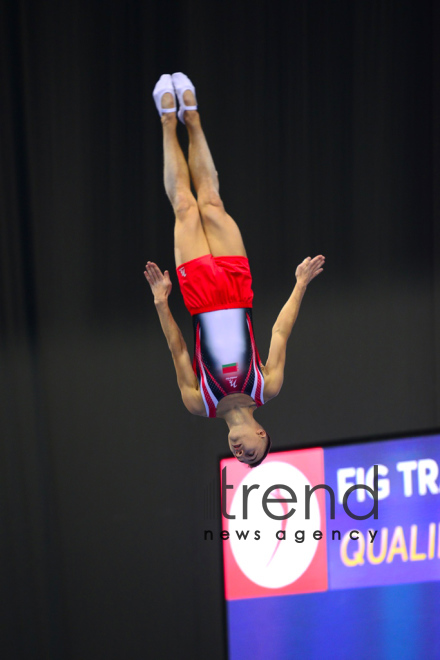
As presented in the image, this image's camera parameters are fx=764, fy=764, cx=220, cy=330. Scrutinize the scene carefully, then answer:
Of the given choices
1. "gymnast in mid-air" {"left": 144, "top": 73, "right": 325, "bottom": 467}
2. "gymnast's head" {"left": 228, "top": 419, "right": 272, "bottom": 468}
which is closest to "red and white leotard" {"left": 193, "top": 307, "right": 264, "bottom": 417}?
"gymnast in mid-air" {"left": 144, "top": 73, "right": 325, "bottom": 467}

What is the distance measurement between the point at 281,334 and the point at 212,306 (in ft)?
1.22

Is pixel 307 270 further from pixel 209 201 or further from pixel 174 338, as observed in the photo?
pixel 174 338

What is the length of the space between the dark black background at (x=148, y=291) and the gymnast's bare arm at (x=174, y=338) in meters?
1.63

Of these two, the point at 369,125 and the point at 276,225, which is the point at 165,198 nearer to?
the point at 276,225

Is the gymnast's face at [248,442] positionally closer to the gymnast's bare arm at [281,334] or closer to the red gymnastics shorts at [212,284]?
the gymnast's bare arm at [281,334]

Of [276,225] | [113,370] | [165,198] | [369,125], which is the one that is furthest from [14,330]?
[369,125]

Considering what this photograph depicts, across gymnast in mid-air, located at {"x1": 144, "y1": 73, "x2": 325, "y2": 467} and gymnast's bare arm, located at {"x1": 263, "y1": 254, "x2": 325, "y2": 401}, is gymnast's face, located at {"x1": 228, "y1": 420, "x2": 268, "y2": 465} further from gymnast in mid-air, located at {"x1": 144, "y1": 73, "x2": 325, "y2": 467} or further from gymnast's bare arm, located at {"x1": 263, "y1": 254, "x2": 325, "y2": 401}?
gymnast's bare arm, located at {"x1": 263, "y1": 254, "x2": 325, "y2": 401}

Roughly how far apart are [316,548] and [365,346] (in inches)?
56.7

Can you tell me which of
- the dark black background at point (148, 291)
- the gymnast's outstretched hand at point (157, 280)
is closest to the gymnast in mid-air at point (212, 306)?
the gymnast's outstretched hand at point (157, 280)

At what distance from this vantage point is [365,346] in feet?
17.7

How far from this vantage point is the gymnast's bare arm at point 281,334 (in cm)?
373

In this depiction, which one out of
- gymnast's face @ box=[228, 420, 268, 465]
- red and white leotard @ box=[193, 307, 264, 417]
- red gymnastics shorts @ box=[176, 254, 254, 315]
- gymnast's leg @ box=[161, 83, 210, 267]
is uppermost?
gymnast's leg @ box=[161, 83, 210, 267]

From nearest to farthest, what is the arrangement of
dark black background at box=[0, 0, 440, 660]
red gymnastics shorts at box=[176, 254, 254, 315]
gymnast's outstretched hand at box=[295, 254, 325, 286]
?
red gymnastics shorts at box=[176, 254, 254, 315], gymnast's outstretched hand at box=[295, 254, 325, 286], dark black background at box=[0, 0, 440, 660]

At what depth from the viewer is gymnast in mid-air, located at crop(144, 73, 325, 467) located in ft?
11.9
